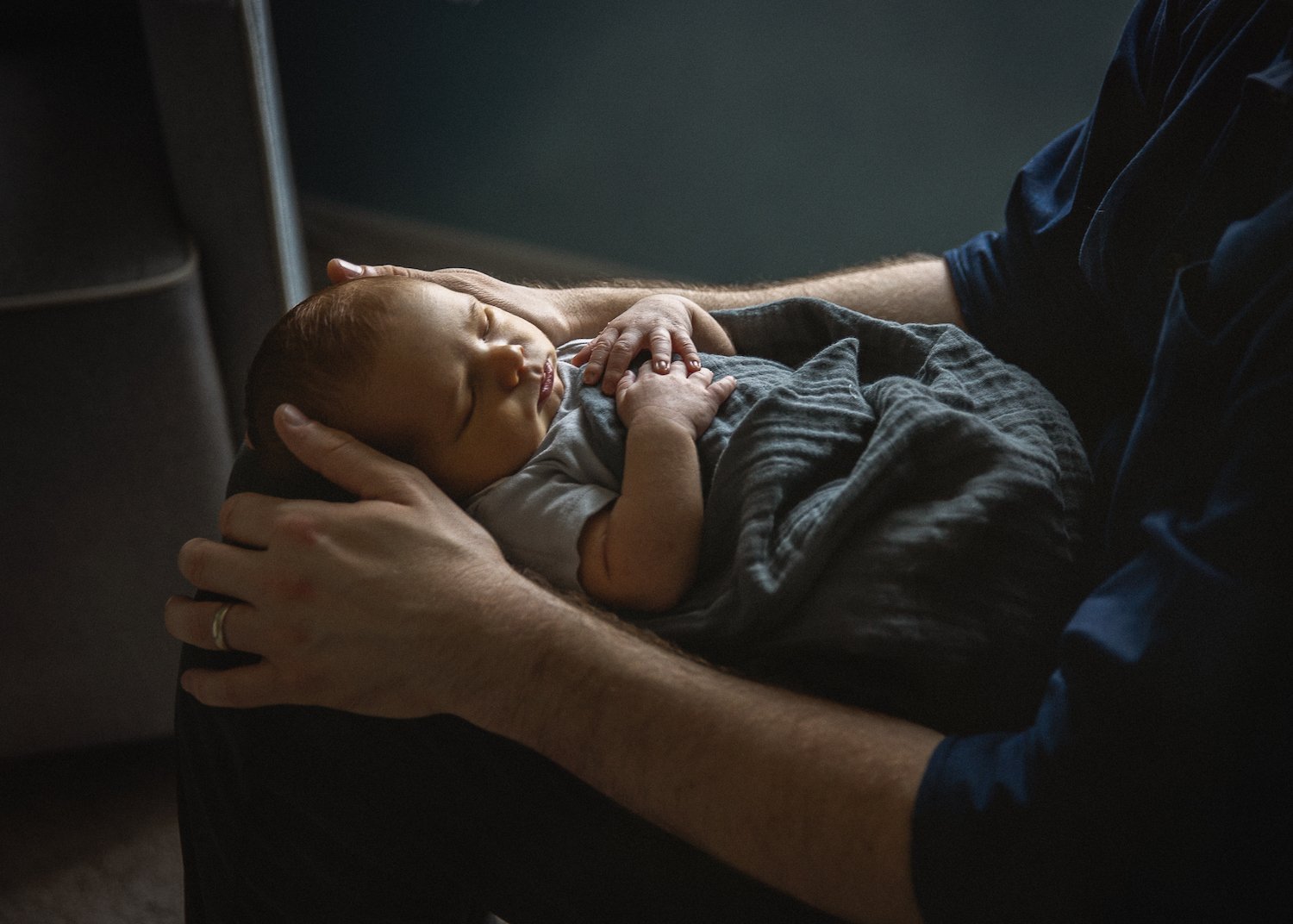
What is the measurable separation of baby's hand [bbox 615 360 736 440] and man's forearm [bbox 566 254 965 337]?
229 millimetres

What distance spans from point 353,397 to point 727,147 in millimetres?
1385

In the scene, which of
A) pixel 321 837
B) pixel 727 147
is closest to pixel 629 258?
pixel 727 147

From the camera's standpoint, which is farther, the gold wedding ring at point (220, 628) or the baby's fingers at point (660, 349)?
the baby's fingers at point (660, 349)

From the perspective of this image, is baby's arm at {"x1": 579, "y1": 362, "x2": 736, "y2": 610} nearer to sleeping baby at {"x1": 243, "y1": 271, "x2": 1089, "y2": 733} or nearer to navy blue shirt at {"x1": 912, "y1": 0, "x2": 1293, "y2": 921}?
sleeping baby at {"x1": 243, "y1": 271, "x2": 1089, "y2": 733}

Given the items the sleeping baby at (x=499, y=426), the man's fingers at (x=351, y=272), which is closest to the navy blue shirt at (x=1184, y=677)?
the sleeping baby at (x=499, y=426)

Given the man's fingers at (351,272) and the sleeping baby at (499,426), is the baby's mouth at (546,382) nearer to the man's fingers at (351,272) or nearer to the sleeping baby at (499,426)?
the sleeping baby at (499,426)

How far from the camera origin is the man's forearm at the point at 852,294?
3.49 ft

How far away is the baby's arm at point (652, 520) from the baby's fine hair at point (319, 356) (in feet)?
0.72

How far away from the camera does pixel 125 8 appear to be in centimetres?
174

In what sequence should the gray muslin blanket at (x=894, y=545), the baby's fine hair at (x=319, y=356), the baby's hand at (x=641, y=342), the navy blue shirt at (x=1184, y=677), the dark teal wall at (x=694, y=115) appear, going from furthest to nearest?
1. the dark teal wall at (x=694, y=115)
2. the baby's hand at (x=641, y=342)
3. the baby's fine hair at (x=319, y=356)
4. the gray muslin blanket at (x=894, y=545)
5. the navy blue shirt at (x=1184, y=677)

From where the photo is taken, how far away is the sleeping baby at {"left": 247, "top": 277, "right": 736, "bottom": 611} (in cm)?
75

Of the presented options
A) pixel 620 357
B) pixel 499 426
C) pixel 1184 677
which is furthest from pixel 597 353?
pixel 1184 677

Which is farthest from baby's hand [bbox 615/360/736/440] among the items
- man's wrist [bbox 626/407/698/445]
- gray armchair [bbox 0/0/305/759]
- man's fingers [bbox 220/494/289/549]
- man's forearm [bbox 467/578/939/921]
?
gray armchair [bbox 0/0/305/759]

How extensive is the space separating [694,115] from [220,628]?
154 centimetres
